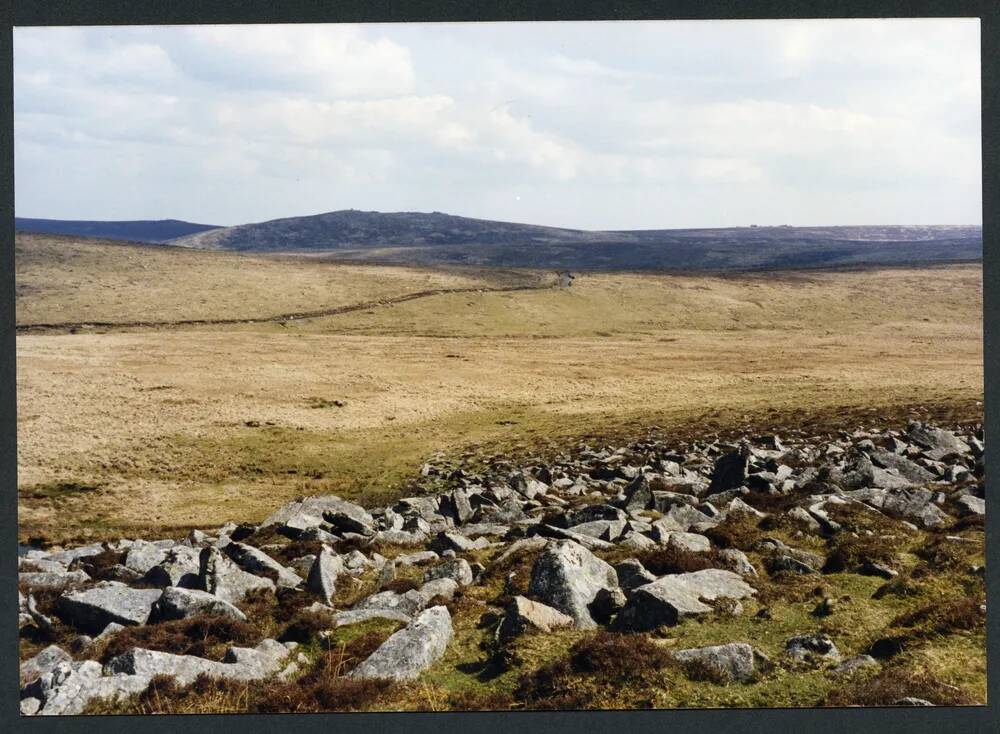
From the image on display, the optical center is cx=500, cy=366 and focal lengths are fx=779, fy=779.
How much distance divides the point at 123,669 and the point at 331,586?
331 centimetres

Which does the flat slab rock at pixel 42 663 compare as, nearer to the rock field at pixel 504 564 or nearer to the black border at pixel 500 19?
the rock field at pixel 504 564

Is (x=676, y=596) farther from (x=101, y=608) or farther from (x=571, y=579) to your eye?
(x=101, y=608)

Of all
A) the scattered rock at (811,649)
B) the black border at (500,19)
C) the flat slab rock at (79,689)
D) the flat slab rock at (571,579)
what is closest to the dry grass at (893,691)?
the black border at (500,19)

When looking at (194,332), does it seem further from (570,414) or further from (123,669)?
(123,669)

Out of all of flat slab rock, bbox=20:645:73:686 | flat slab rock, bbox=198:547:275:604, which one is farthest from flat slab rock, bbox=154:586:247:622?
flat slab rock, bbox=20:645:73:686

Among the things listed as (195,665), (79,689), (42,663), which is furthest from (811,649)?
Answer: (42,663)

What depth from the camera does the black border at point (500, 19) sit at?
10.3 metres

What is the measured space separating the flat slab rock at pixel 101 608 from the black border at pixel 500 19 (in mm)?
1121

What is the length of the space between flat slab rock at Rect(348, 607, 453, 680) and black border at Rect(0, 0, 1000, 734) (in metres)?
0.57

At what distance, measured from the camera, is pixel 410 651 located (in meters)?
11.0

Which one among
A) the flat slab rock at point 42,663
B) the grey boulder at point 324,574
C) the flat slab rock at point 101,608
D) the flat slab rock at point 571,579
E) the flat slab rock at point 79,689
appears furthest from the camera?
the grey boulder at point 324,574

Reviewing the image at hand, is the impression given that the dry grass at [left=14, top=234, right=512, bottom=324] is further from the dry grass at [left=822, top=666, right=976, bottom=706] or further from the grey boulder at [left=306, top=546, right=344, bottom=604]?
the dry grass at [left=822, top=666, right=976, bottom=706]

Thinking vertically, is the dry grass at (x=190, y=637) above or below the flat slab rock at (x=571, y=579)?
below

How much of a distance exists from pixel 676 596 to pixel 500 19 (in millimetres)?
8841
